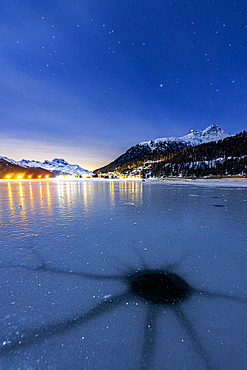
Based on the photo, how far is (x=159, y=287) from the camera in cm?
365

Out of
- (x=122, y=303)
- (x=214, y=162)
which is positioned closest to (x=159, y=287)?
(x=122, y=303)

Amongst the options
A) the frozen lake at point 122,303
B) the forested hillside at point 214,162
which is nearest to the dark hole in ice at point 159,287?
the frozen lake at point 122,303

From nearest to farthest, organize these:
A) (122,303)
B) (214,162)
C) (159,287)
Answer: (122,303), (159,287), (214,162)

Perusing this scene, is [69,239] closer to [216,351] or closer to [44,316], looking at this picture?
[44,316]

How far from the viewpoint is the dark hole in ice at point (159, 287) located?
3.35 metres

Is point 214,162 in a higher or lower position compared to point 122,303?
higher

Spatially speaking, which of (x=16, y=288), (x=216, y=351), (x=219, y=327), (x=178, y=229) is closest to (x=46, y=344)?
(x=16, y=288)

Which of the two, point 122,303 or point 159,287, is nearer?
point 122,303

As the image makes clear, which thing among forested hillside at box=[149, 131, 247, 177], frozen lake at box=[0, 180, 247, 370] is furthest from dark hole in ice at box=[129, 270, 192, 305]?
forested hillside at box=[149, 131, 247, 177]

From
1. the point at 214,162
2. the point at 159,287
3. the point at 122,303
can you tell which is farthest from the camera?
the point at 214,162

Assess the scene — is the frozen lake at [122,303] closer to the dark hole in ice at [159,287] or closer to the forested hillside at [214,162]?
the dark hole in ice at [159,287]

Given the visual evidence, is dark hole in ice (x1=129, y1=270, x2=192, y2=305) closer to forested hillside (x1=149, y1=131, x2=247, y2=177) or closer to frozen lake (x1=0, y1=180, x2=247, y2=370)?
frozen lake (x1=0, y1=180, x2=247, y2=370)

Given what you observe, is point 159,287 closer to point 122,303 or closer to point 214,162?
point 122,303

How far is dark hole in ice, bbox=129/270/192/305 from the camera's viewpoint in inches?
132
